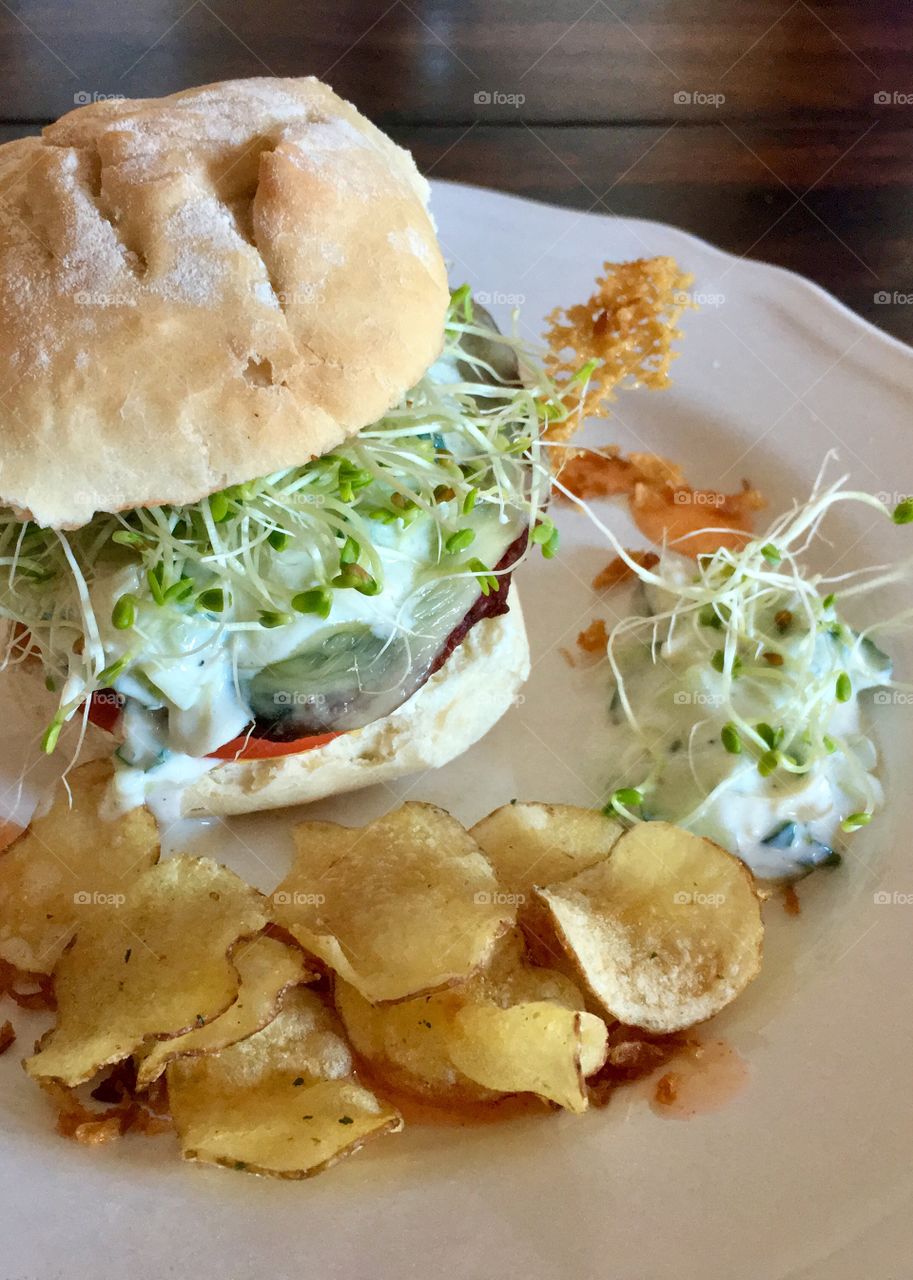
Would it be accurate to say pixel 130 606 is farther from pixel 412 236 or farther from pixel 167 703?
pixel 412 236

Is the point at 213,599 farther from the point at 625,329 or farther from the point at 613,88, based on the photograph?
the point at 613,88

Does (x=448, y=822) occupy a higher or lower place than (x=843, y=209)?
lower

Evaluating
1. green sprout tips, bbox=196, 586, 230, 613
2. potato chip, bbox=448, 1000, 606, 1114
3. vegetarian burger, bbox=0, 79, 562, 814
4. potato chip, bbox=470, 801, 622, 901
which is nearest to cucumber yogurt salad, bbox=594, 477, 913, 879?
potato chip, bbox=470, 801, 622, 901

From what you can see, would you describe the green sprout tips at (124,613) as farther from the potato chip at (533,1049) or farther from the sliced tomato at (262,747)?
the potato chip at (533,1049)

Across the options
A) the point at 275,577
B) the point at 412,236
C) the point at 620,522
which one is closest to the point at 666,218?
the point at 620,522

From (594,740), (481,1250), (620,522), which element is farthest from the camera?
(620,522)
